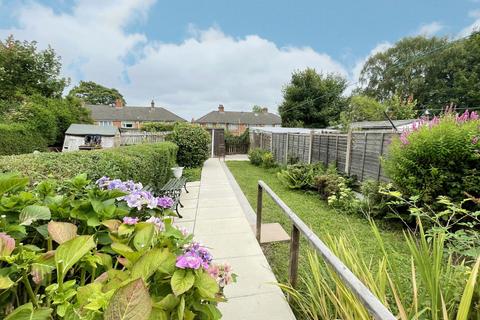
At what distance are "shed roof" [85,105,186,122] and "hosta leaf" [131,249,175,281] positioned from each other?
1578 inches

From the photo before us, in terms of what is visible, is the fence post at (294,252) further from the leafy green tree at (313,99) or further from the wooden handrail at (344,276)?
the leafy green tree at (313,99)

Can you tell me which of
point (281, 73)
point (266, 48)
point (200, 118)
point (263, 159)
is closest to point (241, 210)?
point (263, 159)

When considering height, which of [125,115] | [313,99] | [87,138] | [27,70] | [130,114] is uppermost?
[27,70]

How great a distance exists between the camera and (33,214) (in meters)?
1.03

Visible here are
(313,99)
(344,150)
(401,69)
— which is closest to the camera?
(344,150)

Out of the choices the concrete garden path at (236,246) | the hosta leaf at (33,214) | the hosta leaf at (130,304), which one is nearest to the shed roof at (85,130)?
the concrete garden path at (236,246)

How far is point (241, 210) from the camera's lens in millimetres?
5301

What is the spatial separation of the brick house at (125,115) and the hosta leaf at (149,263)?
38.1 meters

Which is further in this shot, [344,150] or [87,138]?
[87,138]

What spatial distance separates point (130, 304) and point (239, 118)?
132 ft

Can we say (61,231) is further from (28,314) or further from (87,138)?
(87,138)

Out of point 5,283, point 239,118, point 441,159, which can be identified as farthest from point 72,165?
point 239,118

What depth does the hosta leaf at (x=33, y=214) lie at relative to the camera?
1.02m

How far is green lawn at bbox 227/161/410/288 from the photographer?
2.91 meters
